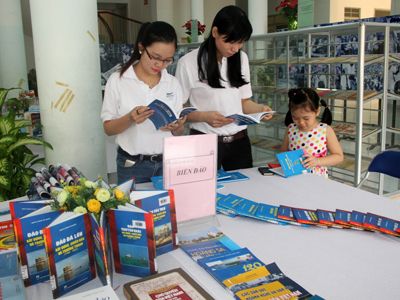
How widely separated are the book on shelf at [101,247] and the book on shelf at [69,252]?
2cm

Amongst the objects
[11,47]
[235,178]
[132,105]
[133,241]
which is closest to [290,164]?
[235,178]

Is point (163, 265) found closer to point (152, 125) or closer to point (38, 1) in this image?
point (152, 125)

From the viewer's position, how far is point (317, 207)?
5.17 feet

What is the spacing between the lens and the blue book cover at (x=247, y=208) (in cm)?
145

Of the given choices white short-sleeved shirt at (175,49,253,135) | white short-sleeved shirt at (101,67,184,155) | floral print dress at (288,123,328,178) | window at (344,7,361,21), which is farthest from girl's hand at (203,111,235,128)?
window at (344,7,361,21)

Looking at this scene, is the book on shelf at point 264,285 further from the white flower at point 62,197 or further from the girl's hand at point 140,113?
the girl's hand at point 140,113

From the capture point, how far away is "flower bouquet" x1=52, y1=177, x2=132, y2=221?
1.04 metres

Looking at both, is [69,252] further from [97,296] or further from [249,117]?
[249,117]

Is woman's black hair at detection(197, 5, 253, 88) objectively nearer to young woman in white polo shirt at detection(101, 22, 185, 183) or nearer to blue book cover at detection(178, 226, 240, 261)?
young woman in white polo shirt at detection(101, 22, 185, 183)

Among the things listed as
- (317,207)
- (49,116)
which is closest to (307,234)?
(317,207)

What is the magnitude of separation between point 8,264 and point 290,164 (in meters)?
1.50

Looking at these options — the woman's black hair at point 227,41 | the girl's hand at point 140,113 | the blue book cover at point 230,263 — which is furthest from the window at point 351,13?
the blue book cover at point 230,263

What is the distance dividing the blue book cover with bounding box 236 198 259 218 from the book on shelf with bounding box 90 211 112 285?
622 millimetres

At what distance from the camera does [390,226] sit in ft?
4.31
